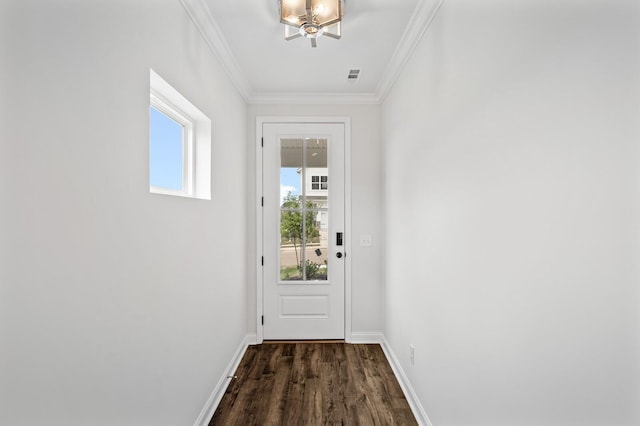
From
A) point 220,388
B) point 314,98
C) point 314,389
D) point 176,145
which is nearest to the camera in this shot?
point 176,145

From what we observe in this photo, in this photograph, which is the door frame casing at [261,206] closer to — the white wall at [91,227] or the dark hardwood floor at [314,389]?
the dark hardwood floor at [314,389]

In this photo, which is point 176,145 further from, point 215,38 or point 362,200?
point 362,200

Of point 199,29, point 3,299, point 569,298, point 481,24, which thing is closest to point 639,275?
point 569,298

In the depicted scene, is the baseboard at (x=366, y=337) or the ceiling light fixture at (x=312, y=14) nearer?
the ceiling light fixture at (x=312, y=14)

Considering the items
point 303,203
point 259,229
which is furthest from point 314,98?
point 259,229

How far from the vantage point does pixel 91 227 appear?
1.06 metres

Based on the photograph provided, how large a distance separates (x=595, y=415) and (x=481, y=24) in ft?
4.37

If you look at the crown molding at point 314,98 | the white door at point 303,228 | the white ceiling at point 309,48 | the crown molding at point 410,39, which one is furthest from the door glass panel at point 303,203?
the crown molding at point 410,39

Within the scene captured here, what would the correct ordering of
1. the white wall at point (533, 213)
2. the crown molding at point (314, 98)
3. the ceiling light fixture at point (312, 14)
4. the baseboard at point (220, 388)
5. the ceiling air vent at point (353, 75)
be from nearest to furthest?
the white wall at point (533, 213)
the ceiling light fixture at point (312, 14)
the baseboard at point (220, 388)
the ceiling air vent at point (353, 75)
the crown molding at point (314, 98)

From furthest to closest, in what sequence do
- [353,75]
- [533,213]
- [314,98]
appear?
[314,98], [353,75], [533,213]

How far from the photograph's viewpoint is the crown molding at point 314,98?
326 cm

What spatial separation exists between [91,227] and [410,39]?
206 centimetres

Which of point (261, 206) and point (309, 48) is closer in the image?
point (309, 48)

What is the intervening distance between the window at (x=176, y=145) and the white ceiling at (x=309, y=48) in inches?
19.2
